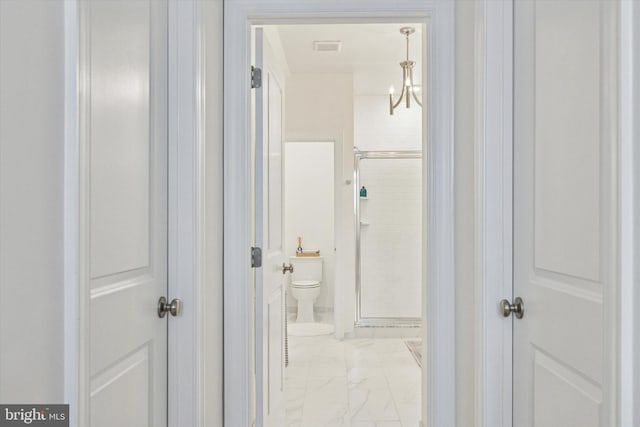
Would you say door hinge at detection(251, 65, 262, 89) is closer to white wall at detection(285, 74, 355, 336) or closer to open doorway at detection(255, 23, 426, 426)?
open doorway at detection(255, 23, 426, 426)

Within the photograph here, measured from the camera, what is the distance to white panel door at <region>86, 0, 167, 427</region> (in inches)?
47.8

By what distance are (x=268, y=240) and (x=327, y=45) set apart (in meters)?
2.36

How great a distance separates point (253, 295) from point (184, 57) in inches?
39.5

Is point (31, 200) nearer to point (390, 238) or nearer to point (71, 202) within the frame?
point (71, 202)

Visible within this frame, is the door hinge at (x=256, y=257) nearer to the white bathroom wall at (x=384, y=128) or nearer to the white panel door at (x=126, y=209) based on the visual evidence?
the white panel door at (x=126, y=209)

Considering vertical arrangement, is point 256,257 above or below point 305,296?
above

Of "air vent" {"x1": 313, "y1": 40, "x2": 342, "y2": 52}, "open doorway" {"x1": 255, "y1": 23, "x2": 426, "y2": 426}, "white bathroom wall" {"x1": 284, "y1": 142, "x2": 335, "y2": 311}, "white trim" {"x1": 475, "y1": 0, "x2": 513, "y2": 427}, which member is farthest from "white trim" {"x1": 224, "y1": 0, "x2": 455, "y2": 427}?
"white bathroom wall" {"x1": 284, "y1": 142, "x2": 335, "y2": 311}

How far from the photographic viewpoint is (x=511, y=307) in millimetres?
1678

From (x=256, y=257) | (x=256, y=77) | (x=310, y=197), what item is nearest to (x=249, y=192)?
(x=256, y=257)

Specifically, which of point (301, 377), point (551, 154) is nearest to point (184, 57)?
point (551, 154)

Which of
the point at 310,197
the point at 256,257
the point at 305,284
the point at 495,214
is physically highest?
the point at 310,197

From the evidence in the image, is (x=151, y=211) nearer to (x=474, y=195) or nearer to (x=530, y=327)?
(x=474, y=195)

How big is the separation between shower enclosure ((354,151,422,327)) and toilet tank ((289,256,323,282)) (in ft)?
2.73

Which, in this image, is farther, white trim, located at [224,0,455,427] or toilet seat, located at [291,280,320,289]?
toilet seat, located at [291,280,320,289]
